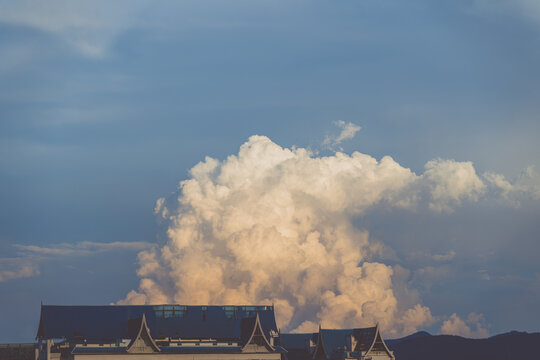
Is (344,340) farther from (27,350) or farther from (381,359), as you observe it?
(27,350)

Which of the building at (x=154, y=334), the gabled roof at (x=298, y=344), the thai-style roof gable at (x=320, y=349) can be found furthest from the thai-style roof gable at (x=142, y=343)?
the thai-style roof gable at (x=320, y=349)

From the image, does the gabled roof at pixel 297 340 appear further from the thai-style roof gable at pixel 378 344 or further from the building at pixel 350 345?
the thai-style roof gable at pixel 378 344

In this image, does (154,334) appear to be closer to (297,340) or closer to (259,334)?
(259,334)

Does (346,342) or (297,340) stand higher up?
(297,340)

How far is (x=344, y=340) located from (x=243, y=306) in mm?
22235

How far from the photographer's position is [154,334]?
500ft

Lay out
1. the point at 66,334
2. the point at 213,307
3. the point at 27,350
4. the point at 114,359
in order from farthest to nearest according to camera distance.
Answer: the point at 27,350 → the point at 213,307 → the point at 66,334 → the point at 114,359

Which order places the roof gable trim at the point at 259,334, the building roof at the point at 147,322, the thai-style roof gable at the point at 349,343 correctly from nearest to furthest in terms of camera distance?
the roof gable trim at the point at 259,334 < the building roof at the point at 147,322 < the thai-style roof gable at the point at 349,343

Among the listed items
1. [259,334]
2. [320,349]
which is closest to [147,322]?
[259,334]

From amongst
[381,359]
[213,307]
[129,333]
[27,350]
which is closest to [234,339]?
[213,307]

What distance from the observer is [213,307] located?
16062cm

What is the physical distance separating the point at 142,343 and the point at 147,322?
1399 cm

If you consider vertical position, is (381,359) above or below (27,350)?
below

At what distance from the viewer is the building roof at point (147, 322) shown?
5920 inches
